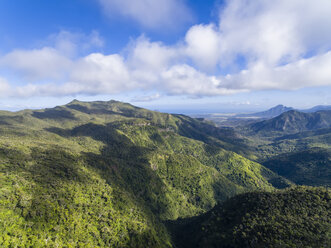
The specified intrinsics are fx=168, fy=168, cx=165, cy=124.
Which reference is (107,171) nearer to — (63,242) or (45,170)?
(45,170)

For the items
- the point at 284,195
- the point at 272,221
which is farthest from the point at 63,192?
the point at 284,195

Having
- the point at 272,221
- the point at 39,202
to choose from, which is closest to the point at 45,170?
the point at 39,202

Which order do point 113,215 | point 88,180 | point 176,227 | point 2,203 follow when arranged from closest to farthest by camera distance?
1. point 2,203
2. point 113,215
3. point 88,180
4. point 176,227

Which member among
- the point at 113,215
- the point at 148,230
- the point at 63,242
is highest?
the point at 63,242

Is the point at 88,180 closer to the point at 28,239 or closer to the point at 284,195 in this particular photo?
the point at 28,239

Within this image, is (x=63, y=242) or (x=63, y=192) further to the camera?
(x=63, y=192)

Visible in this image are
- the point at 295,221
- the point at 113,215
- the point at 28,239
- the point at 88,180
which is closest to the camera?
the point at 28,239

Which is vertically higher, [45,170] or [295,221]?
[45,170]
